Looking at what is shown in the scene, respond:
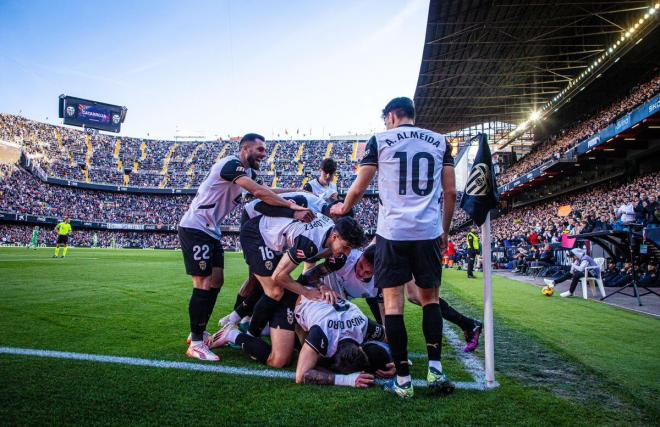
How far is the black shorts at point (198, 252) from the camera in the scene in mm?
4008

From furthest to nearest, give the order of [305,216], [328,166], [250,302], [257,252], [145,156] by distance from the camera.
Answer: [145,156] < [328,166] < [250,302] < [257,252] < [305,216]

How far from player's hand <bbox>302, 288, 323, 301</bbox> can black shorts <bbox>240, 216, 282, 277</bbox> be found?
0.50 m

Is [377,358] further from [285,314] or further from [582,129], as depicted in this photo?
[582,129]

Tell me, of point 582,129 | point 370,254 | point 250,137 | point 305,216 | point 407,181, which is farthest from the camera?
point 582,129

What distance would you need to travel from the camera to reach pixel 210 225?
4191 mm

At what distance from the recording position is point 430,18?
21.9 meters

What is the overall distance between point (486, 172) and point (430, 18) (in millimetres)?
21706

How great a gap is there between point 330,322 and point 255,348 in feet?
2.71

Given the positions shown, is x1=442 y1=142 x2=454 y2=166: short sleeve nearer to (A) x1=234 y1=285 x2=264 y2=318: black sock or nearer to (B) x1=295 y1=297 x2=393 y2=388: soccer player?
(B) x1=295 y1=297 x2=393 y2=388: soccer player

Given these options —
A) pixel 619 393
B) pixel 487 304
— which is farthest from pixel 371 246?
pixel 619 393

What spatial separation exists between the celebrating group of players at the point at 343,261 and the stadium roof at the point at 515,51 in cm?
2054

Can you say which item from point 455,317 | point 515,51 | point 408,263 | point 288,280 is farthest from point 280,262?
point 515,51

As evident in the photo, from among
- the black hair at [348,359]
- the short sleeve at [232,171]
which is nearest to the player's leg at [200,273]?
the short sleeve at [232,171]

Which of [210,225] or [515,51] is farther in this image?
[515,51]
